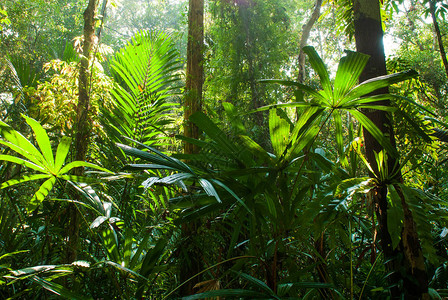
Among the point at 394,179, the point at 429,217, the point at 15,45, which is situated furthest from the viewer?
the point at 15,45

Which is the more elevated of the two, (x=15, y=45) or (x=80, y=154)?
(x=15, y=45)

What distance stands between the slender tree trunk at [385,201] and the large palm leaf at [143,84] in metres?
1.10

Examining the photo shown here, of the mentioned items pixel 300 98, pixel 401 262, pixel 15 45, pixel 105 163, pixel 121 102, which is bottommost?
pixel 401 262

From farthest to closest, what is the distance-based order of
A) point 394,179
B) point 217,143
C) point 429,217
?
point 394,179 < point 217,143 < point 429,217

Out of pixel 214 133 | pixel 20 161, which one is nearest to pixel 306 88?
pixel 214 133

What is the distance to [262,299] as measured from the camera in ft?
3.10

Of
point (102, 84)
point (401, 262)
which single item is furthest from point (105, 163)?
point (401, 262)

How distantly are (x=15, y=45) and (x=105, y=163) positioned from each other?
813 cm

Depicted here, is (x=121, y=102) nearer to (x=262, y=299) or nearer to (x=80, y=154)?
(x=80, y=154)

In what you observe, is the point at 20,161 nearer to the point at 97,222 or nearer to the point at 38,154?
the point at 38,154

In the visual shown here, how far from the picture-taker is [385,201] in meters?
1.23

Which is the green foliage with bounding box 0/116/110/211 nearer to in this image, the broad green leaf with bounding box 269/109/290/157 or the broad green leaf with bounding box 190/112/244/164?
the broad green leaf with bounding box 190/112/244/164

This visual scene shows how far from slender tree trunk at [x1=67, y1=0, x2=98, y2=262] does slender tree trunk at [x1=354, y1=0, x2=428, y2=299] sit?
4.41ft

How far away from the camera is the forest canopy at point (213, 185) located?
98 centimetres
